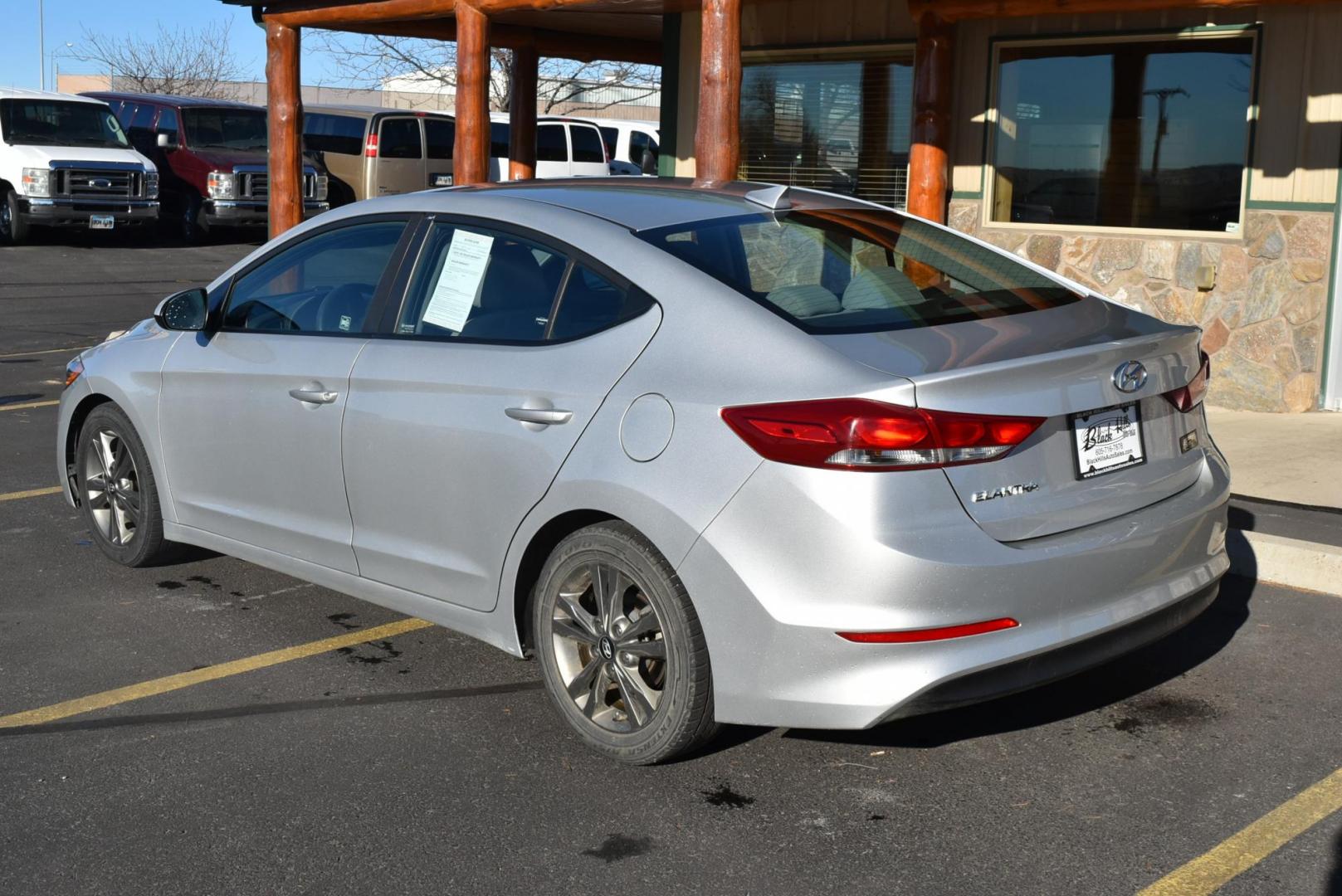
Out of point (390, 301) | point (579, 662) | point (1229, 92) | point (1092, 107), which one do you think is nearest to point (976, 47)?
point (1092, 107)

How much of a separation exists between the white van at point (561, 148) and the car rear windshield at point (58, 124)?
19.1 feet

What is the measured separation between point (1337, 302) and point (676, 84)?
5.89m

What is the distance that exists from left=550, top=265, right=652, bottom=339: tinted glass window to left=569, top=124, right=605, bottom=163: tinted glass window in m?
21.3

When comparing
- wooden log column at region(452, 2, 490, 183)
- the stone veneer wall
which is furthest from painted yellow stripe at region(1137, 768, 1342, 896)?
wooden log column at region(452, 2, 490, 183)

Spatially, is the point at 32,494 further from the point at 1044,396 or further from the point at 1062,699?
the point at 1044,396

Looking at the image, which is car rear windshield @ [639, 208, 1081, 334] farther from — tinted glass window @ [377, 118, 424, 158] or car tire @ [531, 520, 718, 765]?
tinted glass window @ [377, 118, 424, 158]

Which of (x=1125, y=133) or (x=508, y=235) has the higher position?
(x=1125, y=133)

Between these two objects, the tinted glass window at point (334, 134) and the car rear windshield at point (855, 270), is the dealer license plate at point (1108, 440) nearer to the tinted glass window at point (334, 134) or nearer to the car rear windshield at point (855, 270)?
the car rear windshield at point (855, 270)

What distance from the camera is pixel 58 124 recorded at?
22703 mm

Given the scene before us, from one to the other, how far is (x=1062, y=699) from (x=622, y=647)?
1.52 meters

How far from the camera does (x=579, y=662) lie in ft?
14.5

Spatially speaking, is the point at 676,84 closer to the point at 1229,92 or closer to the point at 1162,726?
the point at 1229,92

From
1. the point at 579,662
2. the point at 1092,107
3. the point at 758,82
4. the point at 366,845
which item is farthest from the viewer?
the point at 758,82

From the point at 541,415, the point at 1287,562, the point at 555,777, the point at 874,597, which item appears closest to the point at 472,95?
the point at 1287,562
